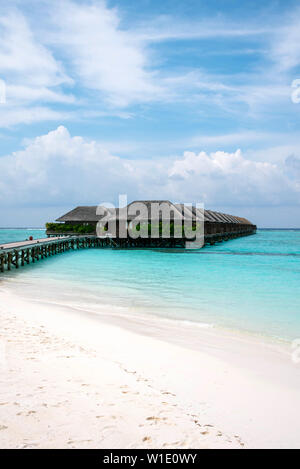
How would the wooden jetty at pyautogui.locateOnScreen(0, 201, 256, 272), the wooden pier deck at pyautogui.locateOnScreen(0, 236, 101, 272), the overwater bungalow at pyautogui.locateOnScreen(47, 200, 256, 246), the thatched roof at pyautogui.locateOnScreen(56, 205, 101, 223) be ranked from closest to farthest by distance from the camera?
the wooden pier deck at pyautogui.locateOnScreen(0, 236, 101, 272) < the wooden jetty at pyautogui.locateOnScreen(0, 201, 256, 272) < the overwater bungalow at pyautogui.locateOnScreen(47, 200, 256, 246) < the thatched roof at pyautogui.locateOnScreen(56, 205, 101, 223)

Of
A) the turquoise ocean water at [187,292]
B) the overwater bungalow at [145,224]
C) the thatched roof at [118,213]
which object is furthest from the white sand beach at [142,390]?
the thatched roof at [118,213]

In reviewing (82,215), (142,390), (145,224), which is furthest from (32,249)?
(82,215)

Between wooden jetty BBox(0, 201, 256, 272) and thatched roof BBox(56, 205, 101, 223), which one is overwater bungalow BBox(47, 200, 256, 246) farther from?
thatched roof BBox(56, 205, 101, 223)

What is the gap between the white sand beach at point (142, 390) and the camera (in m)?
3.28

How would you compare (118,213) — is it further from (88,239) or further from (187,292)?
(187,292)

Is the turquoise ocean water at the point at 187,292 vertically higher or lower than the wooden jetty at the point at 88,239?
lower

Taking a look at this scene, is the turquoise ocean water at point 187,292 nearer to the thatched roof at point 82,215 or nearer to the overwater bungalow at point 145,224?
the overwater bungalow at point 145,224

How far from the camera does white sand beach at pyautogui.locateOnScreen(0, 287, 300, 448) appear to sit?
10.8ft

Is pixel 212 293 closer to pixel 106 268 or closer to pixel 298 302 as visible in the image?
pixel 298 302

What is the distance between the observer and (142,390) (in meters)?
4.25

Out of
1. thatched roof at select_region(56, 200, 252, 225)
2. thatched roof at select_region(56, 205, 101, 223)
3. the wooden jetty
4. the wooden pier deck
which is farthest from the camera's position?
thatched roof at select_region(56, 205, 101, 223)

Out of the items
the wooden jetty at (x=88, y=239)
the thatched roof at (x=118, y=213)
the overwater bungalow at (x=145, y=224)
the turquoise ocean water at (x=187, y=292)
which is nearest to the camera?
the turquoise ocean water at (x=187, y=292)

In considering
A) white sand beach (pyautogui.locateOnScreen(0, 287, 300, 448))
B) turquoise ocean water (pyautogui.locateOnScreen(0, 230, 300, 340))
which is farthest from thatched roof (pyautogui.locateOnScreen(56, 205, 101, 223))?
white sand beach (pyautogui.locateOnScreen(0, 287, 300, 448))
